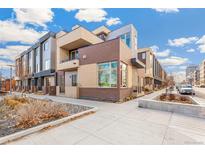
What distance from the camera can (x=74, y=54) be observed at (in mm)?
18734

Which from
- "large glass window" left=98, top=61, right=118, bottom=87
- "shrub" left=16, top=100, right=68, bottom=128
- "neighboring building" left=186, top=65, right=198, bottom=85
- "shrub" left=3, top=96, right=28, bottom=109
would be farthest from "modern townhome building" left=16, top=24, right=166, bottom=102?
"neighboring building" left=186, top=65, right=198, bottom=85

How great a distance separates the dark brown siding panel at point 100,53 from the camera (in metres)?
11.5

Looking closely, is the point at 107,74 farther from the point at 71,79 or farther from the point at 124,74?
the point at 71,79

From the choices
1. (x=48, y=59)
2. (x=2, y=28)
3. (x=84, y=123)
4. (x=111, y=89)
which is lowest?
(x=84, y=123)

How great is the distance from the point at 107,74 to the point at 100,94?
1.95 m

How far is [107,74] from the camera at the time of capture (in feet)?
39.8

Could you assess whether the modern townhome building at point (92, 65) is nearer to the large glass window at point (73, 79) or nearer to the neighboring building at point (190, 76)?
the large glass window at point (73, 79)

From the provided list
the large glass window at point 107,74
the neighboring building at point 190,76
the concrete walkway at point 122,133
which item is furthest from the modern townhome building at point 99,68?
the neighboring building at point 190,76

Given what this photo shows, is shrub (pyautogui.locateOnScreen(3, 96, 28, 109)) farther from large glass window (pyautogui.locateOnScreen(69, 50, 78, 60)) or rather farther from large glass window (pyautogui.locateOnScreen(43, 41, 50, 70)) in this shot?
large glass window (pyautogui.locateOnScreen(43, 41, 50, 70))

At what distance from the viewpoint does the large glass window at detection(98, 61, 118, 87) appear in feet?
38.2

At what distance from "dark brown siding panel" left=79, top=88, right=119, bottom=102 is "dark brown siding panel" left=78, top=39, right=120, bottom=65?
8.85 ft
